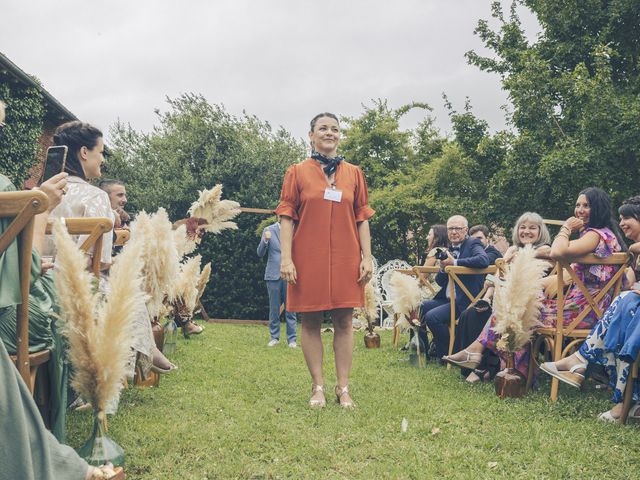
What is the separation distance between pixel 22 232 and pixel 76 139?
1.70m

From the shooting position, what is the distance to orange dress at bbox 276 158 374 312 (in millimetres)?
4207

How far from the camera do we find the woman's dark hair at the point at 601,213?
4516 millimetres

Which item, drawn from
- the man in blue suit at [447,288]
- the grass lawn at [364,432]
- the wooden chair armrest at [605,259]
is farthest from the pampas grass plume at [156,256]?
the wooden chair armrest at [605,259]

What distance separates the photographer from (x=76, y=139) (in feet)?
12.3

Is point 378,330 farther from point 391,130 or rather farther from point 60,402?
point 60,402

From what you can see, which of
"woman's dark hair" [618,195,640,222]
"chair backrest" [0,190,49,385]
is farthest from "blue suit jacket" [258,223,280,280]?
"chair backrest" [0,190,49,385]

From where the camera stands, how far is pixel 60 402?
266 cm

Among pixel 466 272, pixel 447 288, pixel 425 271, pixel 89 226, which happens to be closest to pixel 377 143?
pixel 425 271

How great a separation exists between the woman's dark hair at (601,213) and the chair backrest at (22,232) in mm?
3825

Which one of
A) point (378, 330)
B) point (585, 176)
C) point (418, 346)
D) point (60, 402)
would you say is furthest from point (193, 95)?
point (60, 402)

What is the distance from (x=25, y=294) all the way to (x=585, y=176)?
9183 millimetres

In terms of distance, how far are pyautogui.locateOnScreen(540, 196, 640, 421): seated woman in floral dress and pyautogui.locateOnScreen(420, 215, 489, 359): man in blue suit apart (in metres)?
1.89

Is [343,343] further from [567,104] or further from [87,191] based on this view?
[567,104]

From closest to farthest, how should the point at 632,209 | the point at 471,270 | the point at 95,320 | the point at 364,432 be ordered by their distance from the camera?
the point at 95,320 < the point at 364,432 < the point at 632,209 < the point at 471,270
